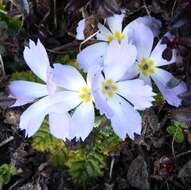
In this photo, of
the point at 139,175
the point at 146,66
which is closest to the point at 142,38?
the point at 146,66

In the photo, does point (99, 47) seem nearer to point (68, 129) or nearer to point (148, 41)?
point (148, 41)

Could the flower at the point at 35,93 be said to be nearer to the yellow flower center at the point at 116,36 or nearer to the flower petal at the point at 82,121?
the flower petal at the point at 82,121

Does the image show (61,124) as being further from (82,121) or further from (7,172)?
(7,172)

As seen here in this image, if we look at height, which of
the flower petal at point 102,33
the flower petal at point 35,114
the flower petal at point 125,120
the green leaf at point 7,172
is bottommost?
the green leaf at point 7,172

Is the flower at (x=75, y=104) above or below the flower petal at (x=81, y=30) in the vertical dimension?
below

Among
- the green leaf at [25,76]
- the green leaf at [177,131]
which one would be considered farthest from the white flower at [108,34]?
the green leaf at [177,131]

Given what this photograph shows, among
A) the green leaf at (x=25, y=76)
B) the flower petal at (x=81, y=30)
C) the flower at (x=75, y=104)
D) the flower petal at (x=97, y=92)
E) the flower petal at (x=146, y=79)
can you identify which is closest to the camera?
the flower petal at (x=97, y=92)

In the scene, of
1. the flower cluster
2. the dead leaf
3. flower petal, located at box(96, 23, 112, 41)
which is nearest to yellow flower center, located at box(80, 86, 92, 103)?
the flower cluster

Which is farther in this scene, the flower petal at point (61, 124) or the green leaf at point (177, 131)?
the green leaf at point (177, 131)
